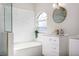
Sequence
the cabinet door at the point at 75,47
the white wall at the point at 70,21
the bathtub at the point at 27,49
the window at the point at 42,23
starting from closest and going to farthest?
the cabinet door at the point at 75,47
the bathtub at the point at 27,49
the white wall at the point at 70,21
the window at the point at 42,23

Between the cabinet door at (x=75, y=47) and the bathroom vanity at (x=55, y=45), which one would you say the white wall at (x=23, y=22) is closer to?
the bathroom vanity at (x=55, y=45)

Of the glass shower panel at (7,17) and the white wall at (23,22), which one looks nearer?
the glass shower panel at (7,17)

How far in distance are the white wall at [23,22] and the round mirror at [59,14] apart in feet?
3.17

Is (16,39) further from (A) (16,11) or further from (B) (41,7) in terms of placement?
(B) (41,7)

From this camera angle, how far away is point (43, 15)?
4031 millimetres

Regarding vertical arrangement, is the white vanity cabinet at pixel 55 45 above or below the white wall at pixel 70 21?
below

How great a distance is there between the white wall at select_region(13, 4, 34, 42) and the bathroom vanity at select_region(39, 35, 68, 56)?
0.98m

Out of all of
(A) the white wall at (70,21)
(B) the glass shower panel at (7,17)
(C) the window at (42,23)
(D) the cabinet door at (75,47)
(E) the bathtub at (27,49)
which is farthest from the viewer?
(C) the window at (42,23)

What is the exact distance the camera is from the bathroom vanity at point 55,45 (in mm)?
2990

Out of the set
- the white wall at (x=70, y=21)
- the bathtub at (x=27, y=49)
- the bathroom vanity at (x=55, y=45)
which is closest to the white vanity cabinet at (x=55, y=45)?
the bathroom vanity at (x=55, y=45)

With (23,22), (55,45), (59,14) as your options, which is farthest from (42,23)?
(55,45)

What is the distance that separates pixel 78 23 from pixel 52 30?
2.88 feet

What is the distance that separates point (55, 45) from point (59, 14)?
1.03 m

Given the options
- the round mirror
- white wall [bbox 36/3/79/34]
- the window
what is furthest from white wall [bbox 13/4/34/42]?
the round mirror
